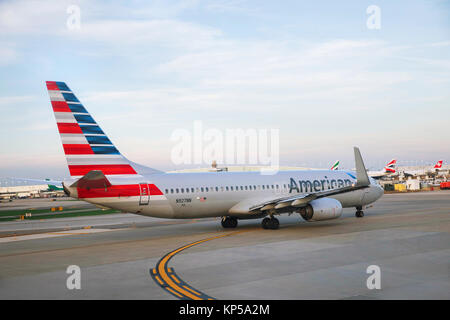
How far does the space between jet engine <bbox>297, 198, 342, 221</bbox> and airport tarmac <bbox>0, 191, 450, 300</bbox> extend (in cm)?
79

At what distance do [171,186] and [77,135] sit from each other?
5.90 m

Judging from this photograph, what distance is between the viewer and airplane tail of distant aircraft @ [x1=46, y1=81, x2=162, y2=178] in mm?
22734

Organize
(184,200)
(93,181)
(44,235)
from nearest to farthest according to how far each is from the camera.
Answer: (93,181), (184,200), (44,235)

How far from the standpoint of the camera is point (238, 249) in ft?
65.6


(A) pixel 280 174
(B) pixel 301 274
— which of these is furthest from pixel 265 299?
(A) pixel 280 174

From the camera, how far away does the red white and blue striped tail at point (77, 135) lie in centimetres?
2273

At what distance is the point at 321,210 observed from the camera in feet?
87.8

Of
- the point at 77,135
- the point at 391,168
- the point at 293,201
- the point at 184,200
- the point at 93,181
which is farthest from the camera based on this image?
the point at 391,168

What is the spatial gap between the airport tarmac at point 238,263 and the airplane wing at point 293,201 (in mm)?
1368

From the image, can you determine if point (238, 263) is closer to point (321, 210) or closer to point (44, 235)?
point (321, 210)

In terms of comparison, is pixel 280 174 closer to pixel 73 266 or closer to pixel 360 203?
pixel 360 203

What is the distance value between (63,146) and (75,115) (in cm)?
169

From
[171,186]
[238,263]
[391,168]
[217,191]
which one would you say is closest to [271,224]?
[217,191]

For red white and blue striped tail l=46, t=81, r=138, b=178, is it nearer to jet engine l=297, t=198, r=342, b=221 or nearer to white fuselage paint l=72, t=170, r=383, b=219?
white fuselage paint l=72, t=170, r=383, b=219
